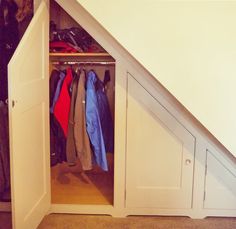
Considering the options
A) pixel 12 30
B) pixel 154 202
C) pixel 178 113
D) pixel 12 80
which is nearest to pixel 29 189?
pixel 12 80

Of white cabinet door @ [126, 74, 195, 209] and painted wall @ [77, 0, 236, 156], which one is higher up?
painted wall @ [77, 0, 236, 156]

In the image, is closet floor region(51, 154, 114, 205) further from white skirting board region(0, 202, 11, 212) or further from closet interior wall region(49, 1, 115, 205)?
white skirting board region(0, 202, 11, 212)

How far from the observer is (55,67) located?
312cm

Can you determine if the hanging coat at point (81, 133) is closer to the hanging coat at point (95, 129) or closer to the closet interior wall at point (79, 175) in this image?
the hanging coat at point (95, 129)

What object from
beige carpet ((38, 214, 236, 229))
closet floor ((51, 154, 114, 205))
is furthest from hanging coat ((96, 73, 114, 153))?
beige carpet ((38, 214, 236, 229))

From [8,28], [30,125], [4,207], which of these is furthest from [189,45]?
[4,207]

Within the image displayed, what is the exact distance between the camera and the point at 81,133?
2736 mm

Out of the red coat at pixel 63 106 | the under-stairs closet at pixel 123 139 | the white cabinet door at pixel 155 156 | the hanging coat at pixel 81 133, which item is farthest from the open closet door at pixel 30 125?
the white cabinet door at pixel 155 156

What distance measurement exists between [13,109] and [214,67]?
3.69 ft

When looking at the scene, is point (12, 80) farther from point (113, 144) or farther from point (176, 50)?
point (113, 144)

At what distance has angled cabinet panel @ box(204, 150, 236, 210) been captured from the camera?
2.66 metres

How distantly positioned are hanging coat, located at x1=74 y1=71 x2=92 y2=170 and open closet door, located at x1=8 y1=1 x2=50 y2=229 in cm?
23

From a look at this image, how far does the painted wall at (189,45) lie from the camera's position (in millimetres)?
1878

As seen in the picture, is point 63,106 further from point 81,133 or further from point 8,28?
point 8,28
